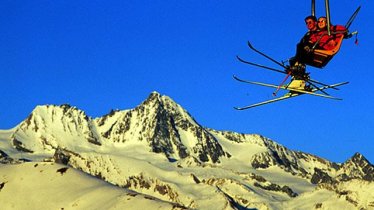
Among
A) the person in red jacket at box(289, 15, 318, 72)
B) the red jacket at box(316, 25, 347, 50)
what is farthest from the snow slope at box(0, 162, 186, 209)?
the red jacket at box(316, 25, 347, 50)

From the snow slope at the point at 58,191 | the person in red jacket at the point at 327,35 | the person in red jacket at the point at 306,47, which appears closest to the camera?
the person in red jacket at the point at 327,35

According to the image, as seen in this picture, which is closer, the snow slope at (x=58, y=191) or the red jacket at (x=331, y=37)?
the red jacket at (x=331, y=37)

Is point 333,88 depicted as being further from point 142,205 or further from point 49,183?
point 49,183

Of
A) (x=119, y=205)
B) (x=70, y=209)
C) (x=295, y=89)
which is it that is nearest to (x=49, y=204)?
(x=70, y=209)

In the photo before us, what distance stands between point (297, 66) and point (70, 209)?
64819mm

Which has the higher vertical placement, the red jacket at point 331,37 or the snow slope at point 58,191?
the snow slope at point 58,191

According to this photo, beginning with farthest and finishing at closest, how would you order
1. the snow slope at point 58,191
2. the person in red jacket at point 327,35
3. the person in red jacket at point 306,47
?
the snow slope at point 58,191 → the person in red jacket at point 306,47 → the person in red jacket at point 327,35

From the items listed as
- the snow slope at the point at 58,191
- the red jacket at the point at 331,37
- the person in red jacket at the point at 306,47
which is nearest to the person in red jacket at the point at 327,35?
the red jacket at the point at 331,37

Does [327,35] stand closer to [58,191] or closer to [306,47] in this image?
[306,47]

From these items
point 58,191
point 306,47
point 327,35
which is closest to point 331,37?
point 327,35

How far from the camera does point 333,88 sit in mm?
43312

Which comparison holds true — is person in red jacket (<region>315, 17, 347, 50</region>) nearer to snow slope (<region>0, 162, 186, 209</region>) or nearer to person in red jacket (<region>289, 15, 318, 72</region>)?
person in red jacket (<region>289, 15, 318, 72</region>)

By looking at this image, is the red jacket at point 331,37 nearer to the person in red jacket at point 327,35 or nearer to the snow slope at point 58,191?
the person in red jacket at point 327,35

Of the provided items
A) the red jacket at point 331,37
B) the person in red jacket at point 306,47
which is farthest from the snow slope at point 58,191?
the red jacket at point 331,37
